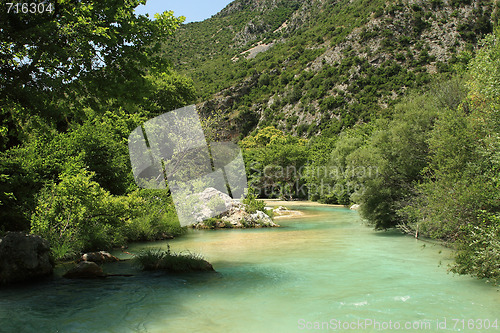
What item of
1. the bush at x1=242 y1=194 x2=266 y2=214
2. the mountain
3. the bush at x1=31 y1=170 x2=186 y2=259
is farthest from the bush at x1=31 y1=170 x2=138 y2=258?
the mountain

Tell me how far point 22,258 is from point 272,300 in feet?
20.8

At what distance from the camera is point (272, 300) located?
8023 millimetres

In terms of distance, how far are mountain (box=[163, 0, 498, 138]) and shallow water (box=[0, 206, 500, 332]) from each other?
52.2 meters

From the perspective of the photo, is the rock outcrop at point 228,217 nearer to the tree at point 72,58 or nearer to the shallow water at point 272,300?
the shallow water at point 272,300

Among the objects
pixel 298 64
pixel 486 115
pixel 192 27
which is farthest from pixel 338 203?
pixel 192 27

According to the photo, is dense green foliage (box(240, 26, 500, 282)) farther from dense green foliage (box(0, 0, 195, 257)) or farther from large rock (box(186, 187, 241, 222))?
dense green foliage (box(0, 0, 195, 257))

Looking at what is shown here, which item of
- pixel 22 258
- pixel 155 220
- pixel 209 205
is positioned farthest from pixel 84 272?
pixel 209 205

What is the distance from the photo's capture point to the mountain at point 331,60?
71.4 m

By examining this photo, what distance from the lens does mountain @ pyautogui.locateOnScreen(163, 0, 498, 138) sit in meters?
71.4

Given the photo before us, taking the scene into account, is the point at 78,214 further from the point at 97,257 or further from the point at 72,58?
the point at 72,58

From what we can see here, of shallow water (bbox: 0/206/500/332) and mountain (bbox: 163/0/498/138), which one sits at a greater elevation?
mountain (bbox: 163/0/498/138)

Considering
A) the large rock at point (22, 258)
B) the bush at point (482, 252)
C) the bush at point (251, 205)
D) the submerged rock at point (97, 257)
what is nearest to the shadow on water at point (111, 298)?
the large rock at point (22, 258)

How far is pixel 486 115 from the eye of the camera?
34.1ft

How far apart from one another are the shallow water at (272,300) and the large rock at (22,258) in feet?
1.86
